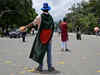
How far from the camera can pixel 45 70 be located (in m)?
8.49

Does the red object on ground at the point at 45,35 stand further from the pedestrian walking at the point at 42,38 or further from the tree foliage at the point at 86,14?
the tree foliage at the point at 86,14

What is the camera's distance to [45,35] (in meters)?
8.03

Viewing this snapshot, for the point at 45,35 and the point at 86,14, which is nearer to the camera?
the point at 45,35

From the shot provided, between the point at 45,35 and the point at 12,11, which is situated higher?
the point at 12,11

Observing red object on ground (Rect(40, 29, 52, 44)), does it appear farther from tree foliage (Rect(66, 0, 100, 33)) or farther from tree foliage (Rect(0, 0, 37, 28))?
tree foliage (Rect(66, 0, 100, 33))

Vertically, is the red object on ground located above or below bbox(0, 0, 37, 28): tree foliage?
below

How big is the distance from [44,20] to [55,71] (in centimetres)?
159

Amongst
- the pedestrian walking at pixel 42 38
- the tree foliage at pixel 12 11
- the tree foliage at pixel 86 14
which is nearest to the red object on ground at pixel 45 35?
the pedestrian walking at pixel 42 38

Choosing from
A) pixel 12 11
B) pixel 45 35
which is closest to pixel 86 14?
pixel 12 11

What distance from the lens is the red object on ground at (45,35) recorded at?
26.2 ft

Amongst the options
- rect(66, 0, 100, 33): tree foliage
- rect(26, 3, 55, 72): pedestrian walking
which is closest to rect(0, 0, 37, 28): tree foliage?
rect(66, 0, 100, 33): tree foliage

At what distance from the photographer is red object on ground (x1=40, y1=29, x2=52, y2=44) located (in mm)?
7998

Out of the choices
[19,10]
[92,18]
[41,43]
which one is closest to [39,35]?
[41,43]

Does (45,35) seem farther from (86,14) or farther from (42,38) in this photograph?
(86,14)
